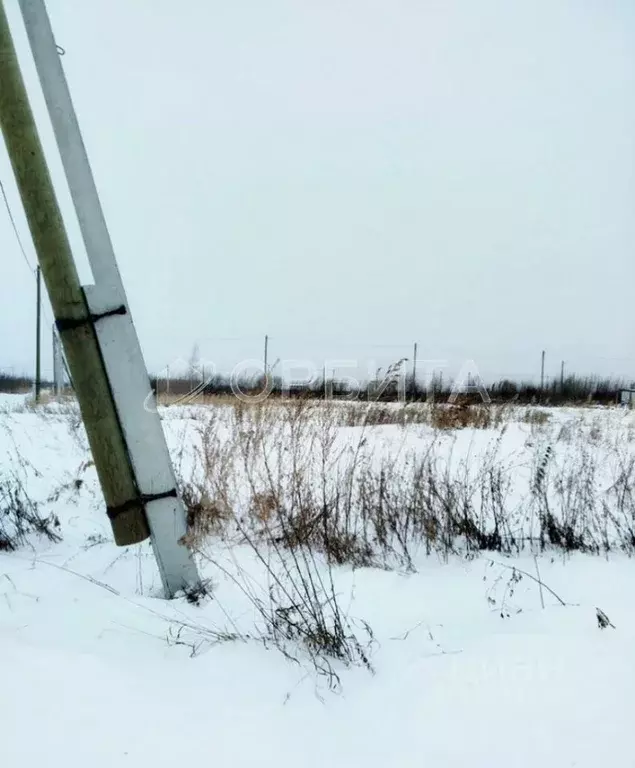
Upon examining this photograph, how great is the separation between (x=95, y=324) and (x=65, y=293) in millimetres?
178

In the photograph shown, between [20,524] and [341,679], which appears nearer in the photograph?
[341,679]

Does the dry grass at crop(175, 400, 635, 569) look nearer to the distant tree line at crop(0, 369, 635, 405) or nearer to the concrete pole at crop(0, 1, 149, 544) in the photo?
the concrete pole at crop(0, 1, 149, 544)

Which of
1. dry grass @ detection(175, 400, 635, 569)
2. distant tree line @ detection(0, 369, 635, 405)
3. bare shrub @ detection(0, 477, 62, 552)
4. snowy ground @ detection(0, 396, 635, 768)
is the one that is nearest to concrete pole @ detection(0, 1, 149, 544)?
snowy ground @ detection(0, 396, 635, 768)

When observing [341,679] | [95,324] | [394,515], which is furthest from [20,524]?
[341,679]

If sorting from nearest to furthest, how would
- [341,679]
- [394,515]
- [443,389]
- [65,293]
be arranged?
1. [341,679]
2. [65,293]
3. [394,515]
4. [443,389]

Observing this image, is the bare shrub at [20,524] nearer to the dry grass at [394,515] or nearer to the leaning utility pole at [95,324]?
the dry grass at [394,515]

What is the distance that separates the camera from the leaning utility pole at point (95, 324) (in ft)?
7.79

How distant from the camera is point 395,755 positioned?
154 cm

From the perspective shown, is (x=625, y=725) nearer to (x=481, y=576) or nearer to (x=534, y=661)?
(x=534, y=661)

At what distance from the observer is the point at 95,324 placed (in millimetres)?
2428

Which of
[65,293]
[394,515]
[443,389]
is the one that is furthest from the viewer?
[443,389]

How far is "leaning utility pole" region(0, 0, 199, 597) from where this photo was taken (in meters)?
2.38

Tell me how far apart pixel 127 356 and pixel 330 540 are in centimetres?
155

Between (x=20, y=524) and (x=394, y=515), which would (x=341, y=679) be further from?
(x=20, y=524)
